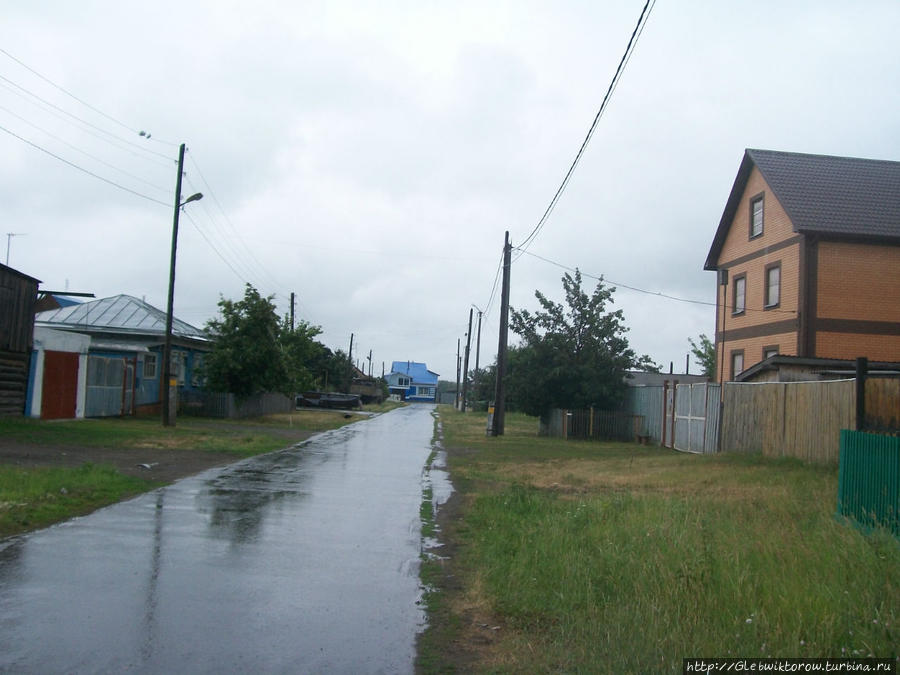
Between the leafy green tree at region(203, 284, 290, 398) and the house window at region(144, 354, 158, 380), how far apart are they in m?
2.61

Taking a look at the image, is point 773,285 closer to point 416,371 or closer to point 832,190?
point 832,190

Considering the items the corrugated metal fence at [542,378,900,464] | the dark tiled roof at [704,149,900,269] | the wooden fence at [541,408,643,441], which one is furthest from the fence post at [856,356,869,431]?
the wooden fence at [541,408,643,441]

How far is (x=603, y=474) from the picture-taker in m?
18.1

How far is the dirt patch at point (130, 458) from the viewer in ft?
51.5

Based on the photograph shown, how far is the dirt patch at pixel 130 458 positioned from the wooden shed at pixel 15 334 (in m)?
6.13

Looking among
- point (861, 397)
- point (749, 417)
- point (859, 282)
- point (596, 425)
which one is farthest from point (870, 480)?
point (596, 425)

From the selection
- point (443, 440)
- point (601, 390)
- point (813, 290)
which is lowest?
point (443, 440)

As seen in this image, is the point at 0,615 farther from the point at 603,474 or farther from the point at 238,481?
the point at 603,474

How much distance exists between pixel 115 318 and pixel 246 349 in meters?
7.94

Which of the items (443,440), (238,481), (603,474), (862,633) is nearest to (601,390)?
(443,440)

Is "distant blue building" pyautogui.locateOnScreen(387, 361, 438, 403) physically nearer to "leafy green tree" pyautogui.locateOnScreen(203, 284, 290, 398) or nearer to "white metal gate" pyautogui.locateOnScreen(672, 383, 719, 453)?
"leafy green tree" pyautogui.locateOnScreen(203, 284, 290, 398)

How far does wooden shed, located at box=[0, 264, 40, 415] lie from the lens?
24.7 meters

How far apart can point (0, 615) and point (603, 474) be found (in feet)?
45.1

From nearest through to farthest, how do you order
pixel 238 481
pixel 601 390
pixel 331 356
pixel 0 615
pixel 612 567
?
pixel 0 615 < pixel 612 567 < pixel 238 481 < pixel 601 390 < pixel 331 356
